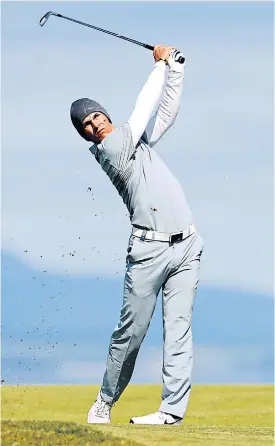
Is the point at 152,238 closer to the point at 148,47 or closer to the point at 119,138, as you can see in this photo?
the point at 119,138

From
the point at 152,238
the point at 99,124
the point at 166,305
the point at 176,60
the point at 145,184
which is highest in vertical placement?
the point at 176,60

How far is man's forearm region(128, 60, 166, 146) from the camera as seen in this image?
9.17m

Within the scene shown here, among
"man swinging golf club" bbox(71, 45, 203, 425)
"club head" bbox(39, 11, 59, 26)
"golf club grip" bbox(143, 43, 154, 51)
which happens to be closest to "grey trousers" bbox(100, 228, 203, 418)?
"man swinging golf club" bbox(71, 45, 203, 425)

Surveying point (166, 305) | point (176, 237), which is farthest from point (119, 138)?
point (166, 305)

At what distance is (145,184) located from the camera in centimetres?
923

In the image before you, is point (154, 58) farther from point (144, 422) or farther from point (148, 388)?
point (148, 388)

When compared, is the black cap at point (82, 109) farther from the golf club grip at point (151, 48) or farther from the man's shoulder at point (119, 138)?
the golf club grip at point (151, 48)

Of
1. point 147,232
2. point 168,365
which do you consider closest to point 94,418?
point 168,365

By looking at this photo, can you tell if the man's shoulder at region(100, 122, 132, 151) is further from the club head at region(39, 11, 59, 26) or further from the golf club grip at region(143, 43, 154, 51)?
the club head at region(39, 11, 59, 26)

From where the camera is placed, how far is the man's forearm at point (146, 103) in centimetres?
917

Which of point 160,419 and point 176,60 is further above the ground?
point 176,60

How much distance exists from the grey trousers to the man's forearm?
986 millimetres

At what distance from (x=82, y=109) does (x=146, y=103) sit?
0.66m

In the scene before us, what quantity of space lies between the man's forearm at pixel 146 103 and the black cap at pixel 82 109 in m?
0.39
